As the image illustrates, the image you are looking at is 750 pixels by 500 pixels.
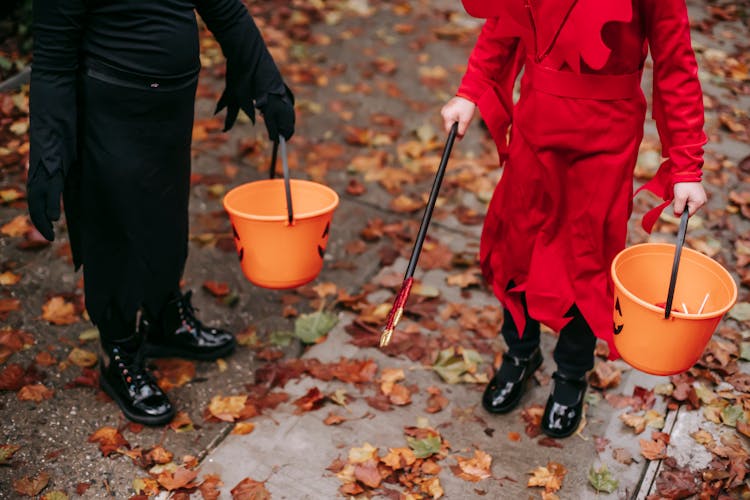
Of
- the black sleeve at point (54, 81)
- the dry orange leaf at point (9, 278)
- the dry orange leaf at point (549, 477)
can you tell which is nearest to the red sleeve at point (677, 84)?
the dry orange leaf at point (549, 477)

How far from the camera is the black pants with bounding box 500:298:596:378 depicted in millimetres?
2703

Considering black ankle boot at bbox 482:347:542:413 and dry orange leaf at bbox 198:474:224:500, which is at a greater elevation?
black ankle boot at bbox 482:347:542:413

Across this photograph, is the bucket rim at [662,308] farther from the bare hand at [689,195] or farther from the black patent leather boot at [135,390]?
the black patent leather boot at [135,390]

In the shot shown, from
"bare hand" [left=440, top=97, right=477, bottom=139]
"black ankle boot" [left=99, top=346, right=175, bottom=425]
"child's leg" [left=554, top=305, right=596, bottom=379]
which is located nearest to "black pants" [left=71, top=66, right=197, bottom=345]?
"black ankle boot" [left=99, top=346, right=175, bottom=425]

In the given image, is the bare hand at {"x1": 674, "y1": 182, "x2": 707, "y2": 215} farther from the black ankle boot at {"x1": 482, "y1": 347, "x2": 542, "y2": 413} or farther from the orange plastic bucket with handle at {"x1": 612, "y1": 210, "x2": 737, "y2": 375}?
the black ankle boot at {"x1": 482, "y1": 347, "x2": 542, "y2": 413}

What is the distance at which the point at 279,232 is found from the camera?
269 centimetres

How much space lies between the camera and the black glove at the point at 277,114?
110 inches

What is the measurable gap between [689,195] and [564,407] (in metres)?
1.01

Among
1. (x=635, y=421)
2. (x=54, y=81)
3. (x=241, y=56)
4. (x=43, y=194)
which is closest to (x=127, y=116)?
(x=54, y=81)

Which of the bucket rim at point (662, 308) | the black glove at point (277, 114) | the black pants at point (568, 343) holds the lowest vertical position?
the black pants at point (568, 343)

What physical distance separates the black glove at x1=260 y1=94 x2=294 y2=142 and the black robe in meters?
0.03

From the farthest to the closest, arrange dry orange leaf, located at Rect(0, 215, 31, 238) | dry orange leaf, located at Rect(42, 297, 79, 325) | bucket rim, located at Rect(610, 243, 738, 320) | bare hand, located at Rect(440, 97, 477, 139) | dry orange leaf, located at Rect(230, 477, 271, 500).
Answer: dry orange leaf, located at Rect(0, 215, 31, 238), dry orange leaf, located at Rect(42, 297, 79, 325), dry orange leaf, located at Rect(230, 477, 271, 500), bare hand, located at Rect(440, 97, 477, 139), bucket rim, located at Rect(610, 243, 738, 320)

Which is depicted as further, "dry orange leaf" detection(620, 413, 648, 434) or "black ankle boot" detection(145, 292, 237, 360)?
"black ankle boot" detection(145, 292, 237, 360)

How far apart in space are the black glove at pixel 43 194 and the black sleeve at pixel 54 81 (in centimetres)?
2
